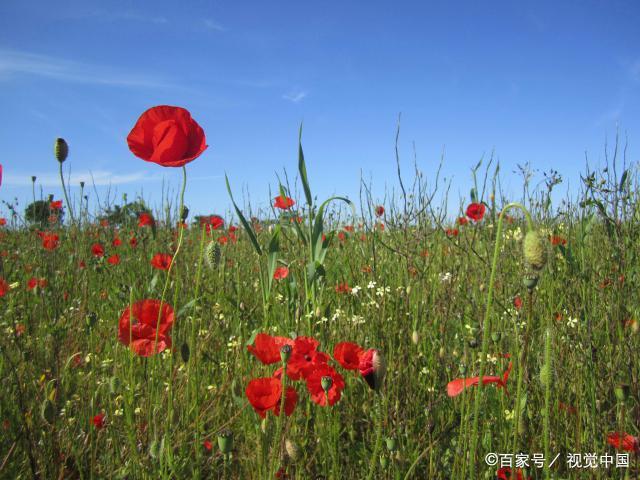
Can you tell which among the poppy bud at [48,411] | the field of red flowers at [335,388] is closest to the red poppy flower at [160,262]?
the field of red flowers at [335,388]

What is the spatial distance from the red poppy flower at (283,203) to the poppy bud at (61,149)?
3.71 feet

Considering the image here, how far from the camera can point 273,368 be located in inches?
65.4

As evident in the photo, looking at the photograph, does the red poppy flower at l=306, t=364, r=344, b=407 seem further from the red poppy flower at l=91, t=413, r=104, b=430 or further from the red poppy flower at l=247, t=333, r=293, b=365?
the red poppy flower at l=91, t=413, r=104, b=430

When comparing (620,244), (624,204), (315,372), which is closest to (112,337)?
(315,372)

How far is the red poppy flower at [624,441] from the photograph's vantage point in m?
1.27

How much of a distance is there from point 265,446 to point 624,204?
7.27 feet

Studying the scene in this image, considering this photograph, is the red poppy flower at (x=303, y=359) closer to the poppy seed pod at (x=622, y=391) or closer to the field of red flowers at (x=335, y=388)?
the field of red flowers at (x=335, y=388)

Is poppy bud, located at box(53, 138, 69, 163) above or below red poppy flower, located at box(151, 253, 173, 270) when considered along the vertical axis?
above

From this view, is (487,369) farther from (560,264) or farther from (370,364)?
(560,264)

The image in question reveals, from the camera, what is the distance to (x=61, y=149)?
6.24 feet

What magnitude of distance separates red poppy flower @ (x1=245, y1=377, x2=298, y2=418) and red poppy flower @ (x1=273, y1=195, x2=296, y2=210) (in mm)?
1529

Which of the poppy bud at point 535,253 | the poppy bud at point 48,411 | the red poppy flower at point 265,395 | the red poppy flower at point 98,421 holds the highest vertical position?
the poppy bud at point 535,253

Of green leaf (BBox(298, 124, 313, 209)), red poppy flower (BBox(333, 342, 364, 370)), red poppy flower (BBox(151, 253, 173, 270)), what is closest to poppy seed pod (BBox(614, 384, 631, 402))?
red poppy flower (BBox(333, 342, 364, 370))

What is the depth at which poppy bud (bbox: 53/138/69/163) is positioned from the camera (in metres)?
1.88
